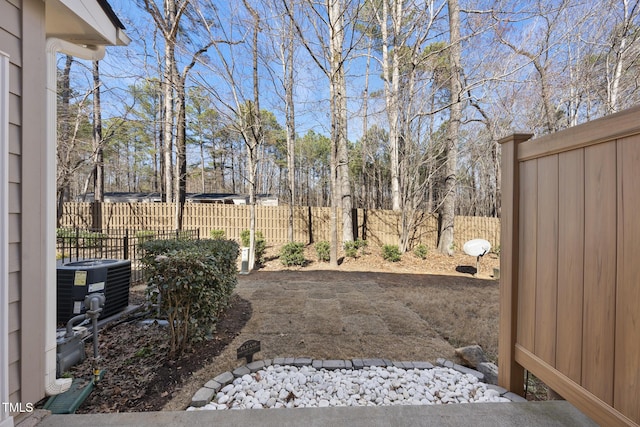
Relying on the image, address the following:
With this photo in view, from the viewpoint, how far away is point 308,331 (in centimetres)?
284

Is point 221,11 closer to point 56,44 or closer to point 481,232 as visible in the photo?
point 56,44

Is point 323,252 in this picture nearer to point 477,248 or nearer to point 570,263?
point 477,248

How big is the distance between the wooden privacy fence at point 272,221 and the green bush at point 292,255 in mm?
2410

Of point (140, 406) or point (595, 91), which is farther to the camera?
point (595, 91)

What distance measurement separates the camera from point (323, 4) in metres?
5.98

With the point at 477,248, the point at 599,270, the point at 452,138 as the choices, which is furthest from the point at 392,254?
the point at 599,270

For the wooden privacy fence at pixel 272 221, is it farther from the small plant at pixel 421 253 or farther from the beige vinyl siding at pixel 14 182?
the beige vinyl siding at pixel 14 182

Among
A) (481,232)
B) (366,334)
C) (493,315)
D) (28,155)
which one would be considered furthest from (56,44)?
(481,232)

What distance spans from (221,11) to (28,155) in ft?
21.1

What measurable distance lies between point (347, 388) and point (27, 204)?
6.85 ft

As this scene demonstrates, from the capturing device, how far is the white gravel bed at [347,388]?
1.68m

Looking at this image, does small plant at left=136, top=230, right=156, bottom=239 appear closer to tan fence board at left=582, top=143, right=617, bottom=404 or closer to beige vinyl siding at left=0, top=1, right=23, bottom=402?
beige vinyl siding at left=0, top=1, right=23, bottom=402

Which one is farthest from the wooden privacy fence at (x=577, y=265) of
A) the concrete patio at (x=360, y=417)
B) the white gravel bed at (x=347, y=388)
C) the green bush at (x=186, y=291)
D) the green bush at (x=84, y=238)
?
the green bush at (x=84, y=238)

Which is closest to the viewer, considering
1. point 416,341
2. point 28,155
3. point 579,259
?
point 579,259
